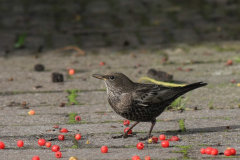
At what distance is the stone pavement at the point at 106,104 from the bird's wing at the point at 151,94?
0.34 m

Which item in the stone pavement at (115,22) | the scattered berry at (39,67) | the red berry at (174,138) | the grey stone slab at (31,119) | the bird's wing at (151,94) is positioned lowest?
the red berry at (174,138)

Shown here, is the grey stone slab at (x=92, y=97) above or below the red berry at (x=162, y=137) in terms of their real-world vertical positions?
above

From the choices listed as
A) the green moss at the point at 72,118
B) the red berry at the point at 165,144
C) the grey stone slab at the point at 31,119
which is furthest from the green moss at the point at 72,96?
the red berry at the point at 165,144

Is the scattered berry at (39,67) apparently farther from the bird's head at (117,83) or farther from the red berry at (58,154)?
the red berry at (58,154)

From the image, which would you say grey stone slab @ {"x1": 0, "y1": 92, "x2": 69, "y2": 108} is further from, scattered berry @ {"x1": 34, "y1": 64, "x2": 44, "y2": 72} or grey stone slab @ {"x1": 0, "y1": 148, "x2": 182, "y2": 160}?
grey stone slab @ {"x1": 0, "y1": 148, "x2": 182, "y2": 160}

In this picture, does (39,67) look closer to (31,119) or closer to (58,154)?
(31,119)

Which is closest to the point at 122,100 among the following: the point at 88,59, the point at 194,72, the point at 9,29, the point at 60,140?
the point at 60,140

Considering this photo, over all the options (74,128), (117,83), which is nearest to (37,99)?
(74,128)

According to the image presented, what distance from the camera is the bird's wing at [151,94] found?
4395mm

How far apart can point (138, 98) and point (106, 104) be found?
1.09 meters

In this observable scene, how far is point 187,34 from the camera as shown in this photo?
8719 millimetres

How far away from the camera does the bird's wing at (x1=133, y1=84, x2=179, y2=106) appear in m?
→ 4.39

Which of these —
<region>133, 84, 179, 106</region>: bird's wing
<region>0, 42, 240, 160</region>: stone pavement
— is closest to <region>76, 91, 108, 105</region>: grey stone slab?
<region>0, 42, 240, 160</region>: stone pavement

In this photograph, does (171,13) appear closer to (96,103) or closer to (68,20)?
(68,20)
